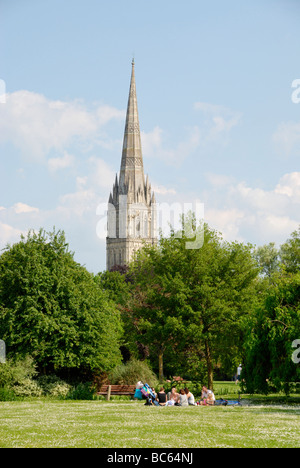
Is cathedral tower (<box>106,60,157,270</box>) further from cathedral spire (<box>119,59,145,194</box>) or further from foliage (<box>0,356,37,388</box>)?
foliage (<box>0,356,37,388</box>)

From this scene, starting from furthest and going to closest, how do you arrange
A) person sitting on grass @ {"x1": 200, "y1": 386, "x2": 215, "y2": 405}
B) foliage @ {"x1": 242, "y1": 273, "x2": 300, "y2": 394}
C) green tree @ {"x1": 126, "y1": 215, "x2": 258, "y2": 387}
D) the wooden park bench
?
1. green tree @ {"x1": 126, "y1": 215, "x2": 258, "y2": 387}
2. the wooden park bench
3. person sitting on grass @ {"x1": 200, "y1": 386, "x2": 215, "y2": 405}
4. foliage @ {"x1": 242, "y1": 273, "x2": 300, "y2": 394}

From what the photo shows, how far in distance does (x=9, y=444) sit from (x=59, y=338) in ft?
62.7

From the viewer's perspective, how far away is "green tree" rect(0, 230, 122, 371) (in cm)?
3272

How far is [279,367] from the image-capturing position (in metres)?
25.7

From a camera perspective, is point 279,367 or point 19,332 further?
point 19,332

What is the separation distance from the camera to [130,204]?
6535 inches

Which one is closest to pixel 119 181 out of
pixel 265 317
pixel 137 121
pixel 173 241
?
pixel 137 121

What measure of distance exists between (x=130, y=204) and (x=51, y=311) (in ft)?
435

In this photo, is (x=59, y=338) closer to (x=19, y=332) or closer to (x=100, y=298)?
(x=19, y=332)

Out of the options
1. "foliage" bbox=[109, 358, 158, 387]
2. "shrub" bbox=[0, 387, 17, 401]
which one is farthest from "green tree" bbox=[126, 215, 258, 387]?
"shrub" bbox=[0, 387, 17, 401]

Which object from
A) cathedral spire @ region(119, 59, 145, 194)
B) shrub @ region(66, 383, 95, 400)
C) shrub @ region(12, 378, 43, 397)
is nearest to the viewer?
shrub @ region(12, 378, 43, 397)

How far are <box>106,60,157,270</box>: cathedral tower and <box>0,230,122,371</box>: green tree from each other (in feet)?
401

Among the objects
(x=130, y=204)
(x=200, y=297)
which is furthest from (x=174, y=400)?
(x=130, y=204)
